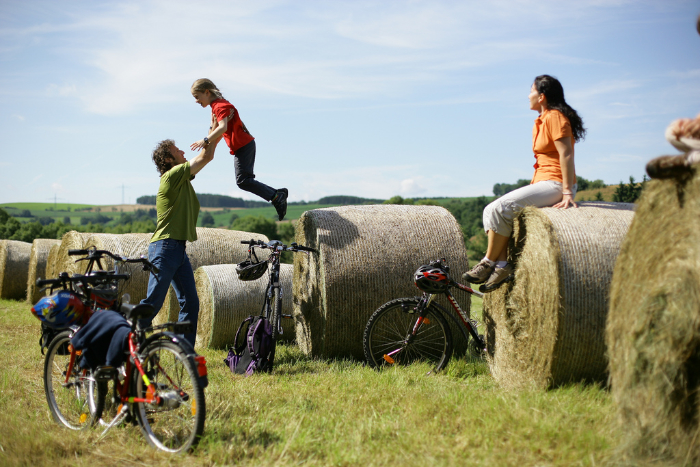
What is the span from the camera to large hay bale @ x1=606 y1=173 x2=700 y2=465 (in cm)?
316

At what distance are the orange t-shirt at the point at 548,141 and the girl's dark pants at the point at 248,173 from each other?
3.28 meters

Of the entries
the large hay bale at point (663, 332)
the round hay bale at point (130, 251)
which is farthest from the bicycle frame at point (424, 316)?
the round hay bale at point (130, 251)

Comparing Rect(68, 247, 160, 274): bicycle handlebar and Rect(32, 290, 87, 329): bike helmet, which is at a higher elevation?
Rect(68, 247, 160, 274): bicycle handlebar

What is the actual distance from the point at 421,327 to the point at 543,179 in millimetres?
2049

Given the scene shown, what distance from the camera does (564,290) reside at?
4.57 m

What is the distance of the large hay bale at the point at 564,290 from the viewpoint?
4586mm

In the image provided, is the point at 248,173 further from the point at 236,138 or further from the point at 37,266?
the point at 37,266

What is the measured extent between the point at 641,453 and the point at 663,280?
1027mm

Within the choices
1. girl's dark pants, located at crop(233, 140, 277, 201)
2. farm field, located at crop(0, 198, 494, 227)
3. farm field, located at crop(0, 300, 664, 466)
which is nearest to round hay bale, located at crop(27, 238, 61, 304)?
girl's dark pants, located at crop(233, 140, 277, 201)

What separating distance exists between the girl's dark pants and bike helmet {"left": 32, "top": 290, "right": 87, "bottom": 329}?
3008 mm

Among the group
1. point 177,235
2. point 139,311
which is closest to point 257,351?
point 177,235

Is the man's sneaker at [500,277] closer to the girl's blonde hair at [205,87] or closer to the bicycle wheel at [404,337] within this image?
the bicycle wheel at [404,337]

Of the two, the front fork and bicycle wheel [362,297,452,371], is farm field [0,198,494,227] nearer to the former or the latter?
bicycle wheel [362,297,452,371]

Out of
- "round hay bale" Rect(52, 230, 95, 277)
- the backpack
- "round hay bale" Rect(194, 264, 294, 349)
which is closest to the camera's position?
the backpack
